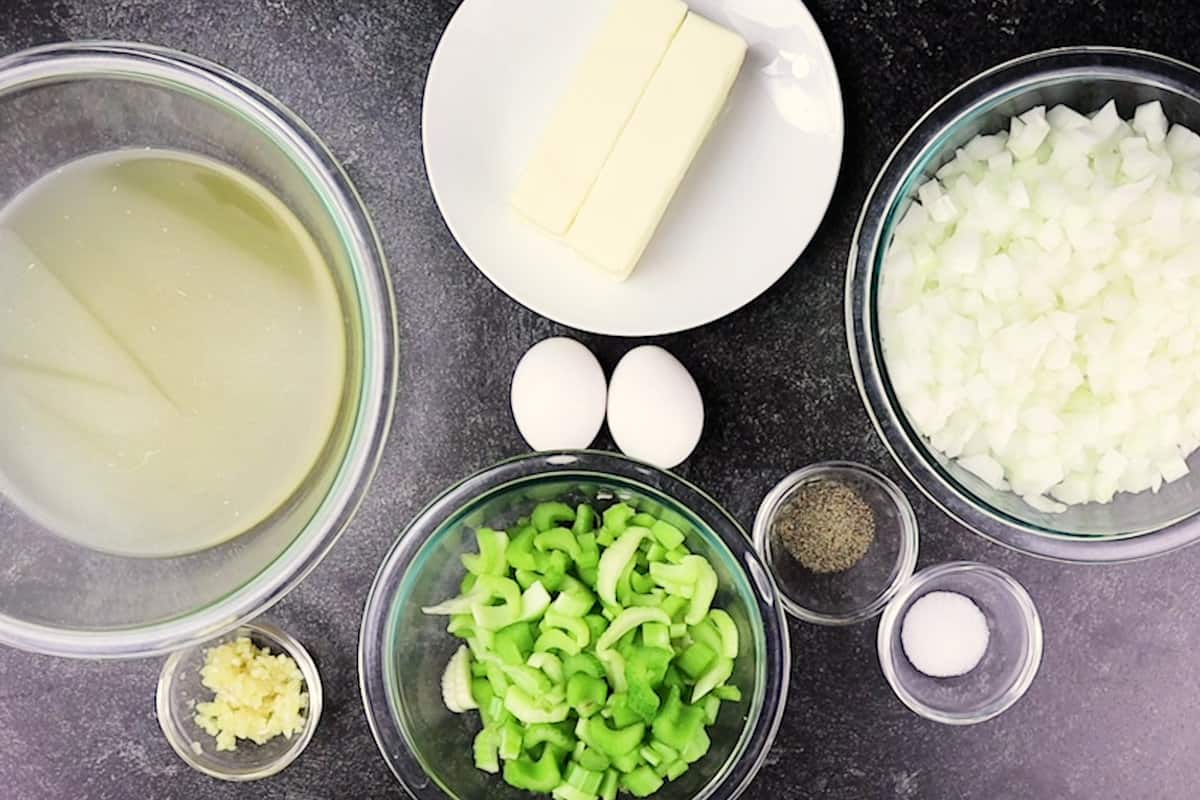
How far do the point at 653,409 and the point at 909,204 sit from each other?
0.47 m

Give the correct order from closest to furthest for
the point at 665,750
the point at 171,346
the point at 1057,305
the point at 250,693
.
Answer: the point at 171,346
the point at 1057,305
the point at 665,750
the point at 250,693

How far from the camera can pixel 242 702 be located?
1.84m

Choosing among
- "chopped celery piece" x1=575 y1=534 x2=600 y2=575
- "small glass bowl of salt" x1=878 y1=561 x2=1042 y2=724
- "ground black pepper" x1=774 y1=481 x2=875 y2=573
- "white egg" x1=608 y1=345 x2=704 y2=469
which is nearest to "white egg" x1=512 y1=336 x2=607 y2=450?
"white egg" x1=608 y1=345 x2=704 y2=469

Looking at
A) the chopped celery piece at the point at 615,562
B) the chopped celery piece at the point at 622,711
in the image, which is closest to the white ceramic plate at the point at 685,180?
the chopped celery piece at the point at 615,562

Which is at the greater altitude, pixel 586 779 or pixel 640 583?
pixel 640 583

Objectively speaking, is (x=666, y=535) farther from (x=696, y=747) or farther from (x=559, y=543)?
(x=696, y=747)

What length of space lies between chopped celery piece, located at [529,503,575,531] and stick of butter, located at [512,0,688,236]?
40 centimetres

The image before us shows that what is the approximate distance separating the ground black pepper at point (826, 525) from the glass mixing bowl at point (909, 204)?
5.2 inches

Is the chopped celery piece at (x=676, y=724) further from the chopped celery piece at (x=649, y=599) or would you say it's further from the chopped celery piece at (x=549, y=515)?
the chopped celery piece at (x=549, y=515)

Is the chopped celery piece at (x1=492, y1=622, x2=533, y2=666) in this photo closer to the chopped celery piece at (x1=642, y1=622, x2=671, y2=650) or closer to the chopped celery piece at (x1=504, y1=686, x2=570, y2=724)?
the chopped celery piece at (x1=504, y1=686, x2=570, y2=724)

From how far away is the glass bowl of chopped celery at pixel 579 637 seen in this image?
1713 mm

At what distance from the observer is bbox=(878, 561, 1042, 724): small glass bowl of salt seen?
1.90 meters

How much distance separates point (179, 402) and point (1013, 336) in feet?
3.55

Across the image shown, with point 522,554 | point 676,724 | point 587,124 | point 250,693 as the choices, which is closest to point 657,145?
point 587,124
